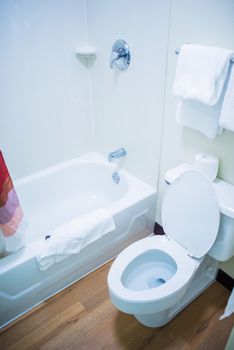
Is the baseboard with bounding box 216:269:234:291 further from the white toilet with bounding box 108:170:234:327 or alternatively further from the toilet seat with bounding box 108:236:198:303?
the toilet seat with bounding box 108:236:198:303

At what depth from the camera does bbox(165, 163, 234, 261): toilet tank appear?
105 centimetres

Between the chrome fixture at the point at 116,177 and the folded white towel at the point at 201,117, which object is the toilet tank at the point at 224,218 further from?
the chrome fixture at the point at 116,177

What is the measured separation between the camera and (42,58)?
5.18 feet

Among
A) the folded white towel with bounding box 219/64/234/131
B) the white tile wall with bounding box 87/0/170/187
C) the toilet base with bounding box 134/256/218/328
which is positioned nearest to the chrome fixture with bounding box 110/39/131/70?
the white tile wall with bounding box 87/0/170/187

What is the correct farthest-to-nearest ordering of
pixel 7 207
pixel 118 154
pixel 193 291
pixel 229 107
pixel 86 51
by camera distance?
pixel 118 154
pixel 86 51
pixel 193 291
pixel 7 207
pixel 229 107

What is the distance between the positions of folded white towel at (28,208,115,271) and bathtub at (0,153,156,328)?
47 millimetres

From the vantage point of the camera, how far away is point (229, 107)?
3.10 ft

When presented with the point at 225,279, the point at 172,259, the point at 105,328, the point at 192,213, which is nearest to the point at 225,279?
the point at 225,279

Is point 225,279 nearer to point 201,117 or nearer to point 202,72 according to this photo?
point 201,117

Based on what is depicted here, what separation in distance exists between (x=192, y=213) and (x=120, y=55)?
1.01 meters

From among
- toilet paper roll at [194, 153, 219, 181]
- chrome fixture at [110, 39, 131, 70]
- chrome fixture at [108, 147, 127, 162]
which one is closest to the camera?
toilet paper roll at [194, 153, 219, 181]

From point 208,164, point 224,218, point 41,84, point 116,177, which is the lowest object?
point 116,177

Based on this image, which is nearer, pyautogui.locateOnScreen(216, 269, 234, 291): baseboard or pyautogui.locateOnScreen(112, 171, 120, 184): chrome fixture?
pyautogui.locateOnScreen(216, 269, 234, 291): baseboard

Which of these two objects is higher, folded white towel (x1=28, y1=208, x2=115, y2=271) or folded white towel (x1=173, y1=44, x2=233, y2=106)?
folded white towel (x1=173, y1=44, x2=233, y2=106)
